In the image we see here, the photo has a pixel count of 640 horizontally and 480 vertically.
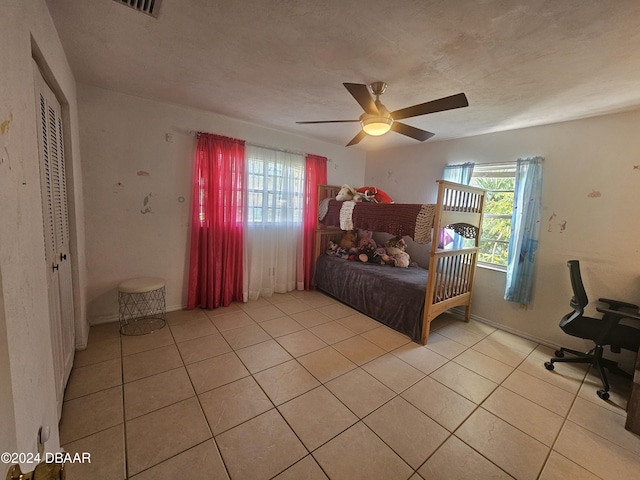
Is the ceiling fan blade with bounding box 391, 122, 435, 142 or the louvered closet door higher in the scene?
the ceiling fan blade with bounding box 391, 122, 435, 142

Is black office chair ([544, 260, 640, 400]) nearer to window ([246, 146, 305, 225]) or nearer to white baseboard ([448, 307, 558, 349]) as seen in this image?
white baseboard ([448, 307, 558, 349])

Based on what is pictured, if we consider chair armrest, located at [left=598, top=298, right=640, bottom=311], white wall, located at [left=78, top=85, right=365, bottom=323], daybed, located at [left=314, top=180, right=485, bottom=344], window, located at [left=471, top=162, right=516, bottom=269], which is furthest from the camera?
window, located at [left=471, top=162, right=516, bottom=269]

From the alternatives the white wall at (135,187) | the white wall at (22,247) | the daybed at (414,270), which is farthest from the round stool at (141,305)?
the daybed at (414,270)

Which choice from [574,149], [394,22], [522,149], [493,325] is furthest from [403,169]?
[394,22]

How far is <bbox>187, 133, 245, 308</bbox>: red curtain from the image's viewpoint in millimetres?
2961

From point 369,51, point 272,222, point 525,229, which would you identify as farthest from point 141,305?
point 525,229

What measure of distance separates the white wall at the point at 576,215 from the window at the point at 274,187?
2308 mm

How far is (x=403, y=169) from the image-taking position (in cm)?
404

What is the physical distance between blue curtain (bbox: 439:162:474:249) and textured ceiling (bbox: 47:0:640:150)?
2.74 ft

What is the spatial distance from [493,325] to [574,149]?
2040 mm

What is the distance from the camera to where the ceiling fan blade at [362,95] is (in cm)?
161

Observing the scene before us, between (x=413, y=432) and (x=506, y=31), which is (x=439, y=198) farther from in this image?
(x=413, y=432)

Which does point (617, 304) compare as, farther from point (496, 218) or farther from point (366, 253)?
point (366, 253)

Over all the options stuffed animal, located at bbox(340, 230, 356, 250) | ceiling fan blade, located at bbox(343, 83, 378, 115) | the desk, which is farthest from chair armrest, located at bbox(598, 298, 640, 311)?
stuffed animal, located at bbox(340, 230, 356, 250)
